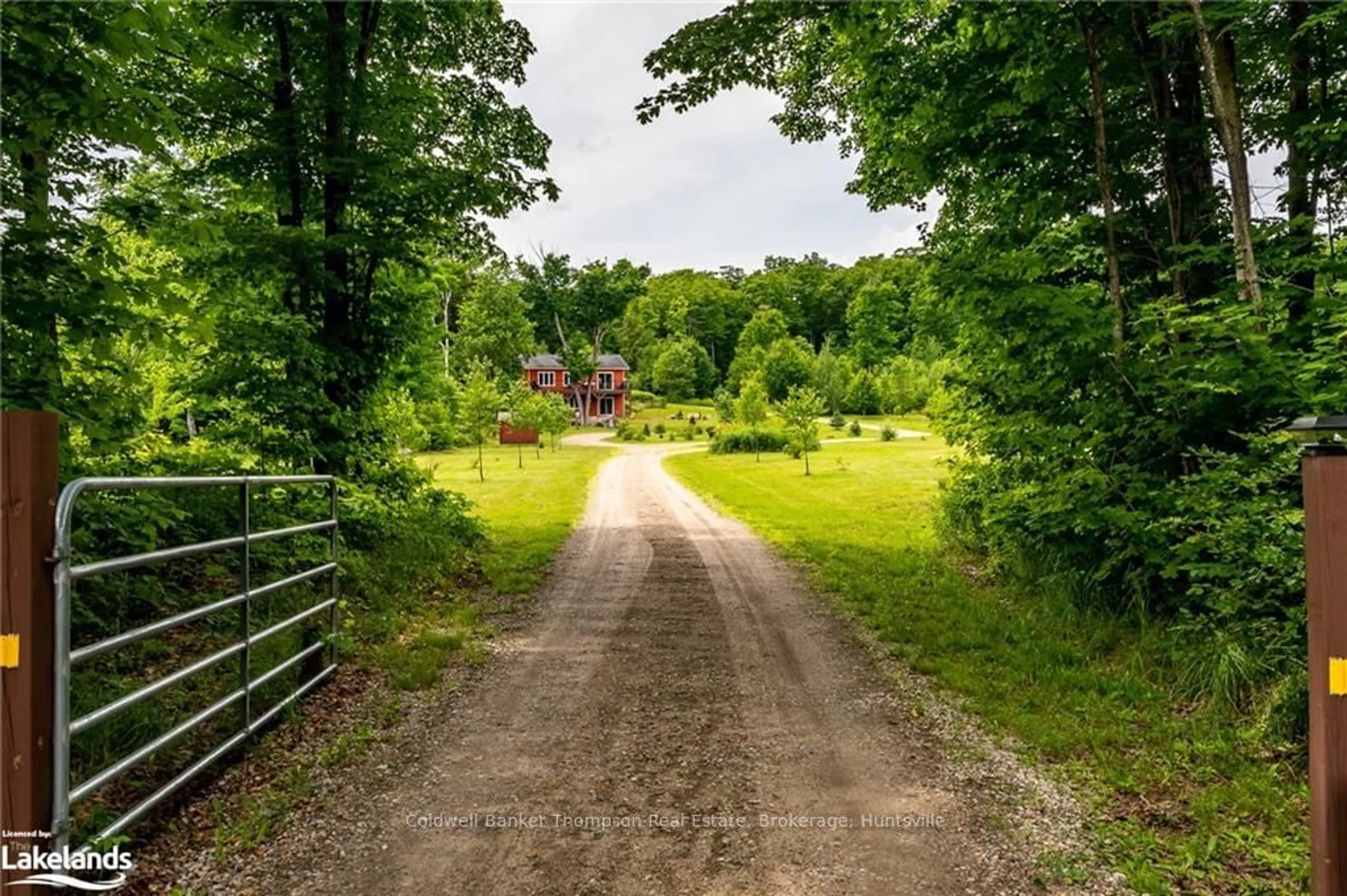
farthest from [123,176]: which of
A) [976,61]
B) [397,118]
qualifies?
[976,61]

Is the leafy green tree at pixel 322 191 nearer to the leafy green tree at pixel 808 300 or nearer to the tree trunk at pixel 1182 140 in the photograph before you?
the tree trunk at pixel 1182 140

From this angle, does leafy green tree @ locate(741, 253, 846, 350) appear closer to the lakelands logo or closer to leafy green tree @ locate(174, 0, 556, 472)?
leafy green tree @ locate(174, 0, 556, 472)

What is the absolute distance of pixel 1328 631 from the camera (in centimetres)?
244

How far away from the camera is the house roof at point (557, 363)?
6359cm

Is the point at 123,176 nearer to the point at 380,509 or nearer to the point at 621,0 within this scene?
the point at 380,509

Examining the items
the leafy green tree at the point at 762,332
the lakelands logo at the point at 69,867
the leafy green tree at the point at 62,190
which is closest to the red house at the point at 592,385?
the leafy green tree at the point at 762,332

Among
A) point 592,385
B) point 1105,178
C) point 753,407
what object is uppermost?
point 592,385

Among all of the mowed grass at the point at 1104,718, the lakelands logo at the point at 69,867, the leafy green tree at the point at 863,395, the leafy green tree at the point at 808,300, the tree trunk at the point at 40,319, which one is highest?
the leafy green tree at the point at 808,300

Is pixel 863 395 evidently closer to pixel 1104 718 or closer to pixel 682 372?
pixel 682 372

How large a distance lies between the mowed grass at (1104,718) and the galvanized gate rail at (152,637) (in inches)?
152

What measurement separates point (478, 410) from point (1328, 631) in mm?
29097

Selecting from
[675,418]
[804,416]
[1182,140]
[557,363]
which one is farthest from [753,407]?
[557,363]

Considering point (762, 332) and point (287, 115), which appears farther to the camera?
point (762, 332)

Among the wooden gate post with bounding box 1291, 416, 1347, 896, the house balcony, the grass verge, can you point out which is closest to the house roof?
the house balcony
